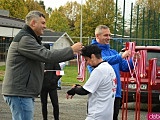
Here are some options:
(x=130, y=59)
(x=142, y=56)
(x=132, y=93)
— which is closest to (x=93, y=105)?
(x=130, y=59)

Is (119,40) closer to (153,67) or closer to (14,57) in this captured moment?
(153,67)

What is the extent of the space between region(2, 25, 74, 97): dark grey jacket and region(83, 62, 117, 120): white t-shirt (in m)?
0.57

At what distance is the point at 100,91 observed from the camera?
16.9 ft

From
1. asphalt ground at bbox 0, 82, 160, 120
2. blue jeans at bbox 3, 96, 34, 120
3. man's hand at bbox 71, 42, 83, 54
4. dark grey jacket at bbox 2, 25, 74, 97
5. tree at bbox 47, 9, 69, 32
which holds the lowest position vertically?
asphalt ground at bbox 0, 82, 160, 120

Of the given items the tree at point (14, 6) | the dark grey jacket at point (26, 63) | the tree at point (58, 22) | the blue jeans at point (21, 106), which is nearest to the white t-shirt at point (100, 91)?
the dark grey jacket at point (26, 63)

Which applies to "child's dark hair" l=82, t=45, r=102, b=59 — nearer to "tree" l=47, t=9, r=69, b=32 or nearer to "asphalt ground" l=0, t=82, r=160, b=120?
"asphalt ground" l=0, t=82, r=160, b=120

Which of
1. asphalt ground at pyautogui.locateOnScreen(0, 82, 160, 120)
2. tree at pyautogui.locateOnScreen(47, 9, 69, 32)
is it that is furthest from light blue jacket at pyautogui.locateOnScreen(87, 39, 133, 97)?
tree at pyautogui.locateOnScreen(47, 9, 69, 32)

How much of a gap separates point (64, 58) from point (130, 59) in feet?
7.83

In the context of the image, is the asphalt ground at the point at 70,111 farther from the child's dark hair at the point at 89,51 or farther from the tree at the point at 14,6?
the tree at the point at 14,6

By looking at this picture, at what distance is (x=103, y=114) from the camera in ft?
17.0

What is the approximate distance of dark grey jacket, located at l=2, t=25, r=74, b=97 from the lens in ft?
15.8

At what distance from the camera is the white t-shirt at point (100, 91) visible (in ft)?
16.7

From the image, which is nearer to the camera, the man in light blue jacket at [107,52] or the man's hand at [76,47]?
the man's hand at [76,47]

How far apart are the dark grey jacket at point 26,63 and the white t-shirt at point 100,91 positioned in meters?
0.57
